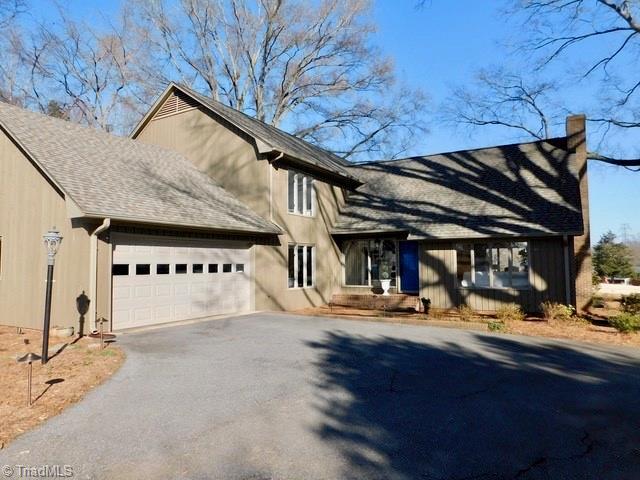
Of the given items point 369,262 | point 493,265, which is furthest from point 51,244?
point 493,265

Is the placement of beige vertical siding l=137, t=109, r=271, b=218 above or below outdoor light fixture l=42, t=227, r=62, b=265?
above

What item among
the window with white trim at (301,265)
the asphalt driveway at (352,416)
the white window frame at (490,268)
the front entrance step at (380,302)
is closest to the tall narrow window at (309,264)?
the window with white trim at (301,265)

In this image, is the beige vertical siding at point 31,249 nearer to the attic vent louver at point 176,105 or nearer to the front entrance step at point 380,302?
the attic vent louver at point 176,105

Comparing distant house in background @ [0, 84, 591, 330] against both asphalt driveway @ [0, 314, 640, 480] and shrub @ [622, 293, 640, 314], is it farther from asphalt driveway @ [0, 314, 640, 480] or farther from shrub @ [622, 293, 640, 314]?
asphalt driveway @ [0, 314, 640, 480]

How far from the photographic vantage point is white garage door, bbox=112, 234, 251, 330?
434 inches

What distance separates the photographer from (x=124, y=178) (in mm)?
12695

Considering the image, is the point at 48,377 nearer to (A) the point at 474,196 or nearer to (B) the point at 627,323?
(B) the point at 627,323

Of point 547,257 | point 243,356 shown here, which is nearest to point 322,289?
point 547,257

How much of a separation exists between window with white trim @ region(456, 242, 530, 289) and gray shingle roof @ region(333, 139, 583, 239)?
770mm

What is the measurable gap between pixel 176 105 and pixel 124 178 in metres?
6.16

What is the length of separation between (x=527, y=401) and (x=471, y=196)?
1300cm

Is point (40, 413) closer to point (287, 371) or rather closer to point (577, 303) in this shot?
point (287, 371)

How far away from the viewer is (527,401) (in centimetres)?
600

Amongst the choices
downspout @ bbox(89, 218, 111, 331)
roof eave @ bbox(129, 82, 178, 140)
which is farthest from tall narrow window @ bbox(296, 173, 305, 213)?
downspout @ bbox(89, 218, 111, 331)
